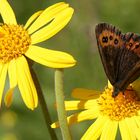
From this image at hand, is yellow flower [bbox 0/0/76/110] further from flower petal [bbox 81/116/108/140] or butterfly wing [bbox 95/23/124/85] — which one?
flower petal [bbox 81/116/108/140]

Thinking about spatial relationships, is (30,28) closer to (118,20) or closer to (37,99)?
(37,99)

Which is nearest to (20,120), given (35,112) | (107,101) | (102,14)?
(35,112)

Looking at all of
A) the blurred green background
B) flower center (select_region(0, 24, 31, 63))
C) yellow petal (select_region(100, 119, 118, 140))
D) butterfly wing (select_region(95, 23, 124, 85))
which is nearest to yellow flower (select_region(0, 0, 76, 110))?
flower center (select_region(0, 24, 31, 63))

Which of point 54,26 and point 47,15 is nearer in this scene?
point 54,26

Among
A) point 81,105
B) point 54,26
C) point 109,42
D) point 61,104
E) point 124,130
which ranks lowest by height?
point 124,130

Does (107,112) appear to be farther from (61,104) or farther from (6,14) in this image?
(6,14)

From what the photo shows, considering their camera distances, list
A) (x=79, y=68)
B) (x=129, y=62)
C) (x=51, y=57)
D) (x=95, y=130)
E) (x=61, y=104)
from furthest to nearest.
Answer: (x=79, y=68)
(x=95, y=130)
(x=129, y=62)
(x=51, y=57)
(x=61, y=104)

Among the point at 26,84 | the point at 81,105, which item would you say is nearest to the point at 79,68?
the point at 81,105
